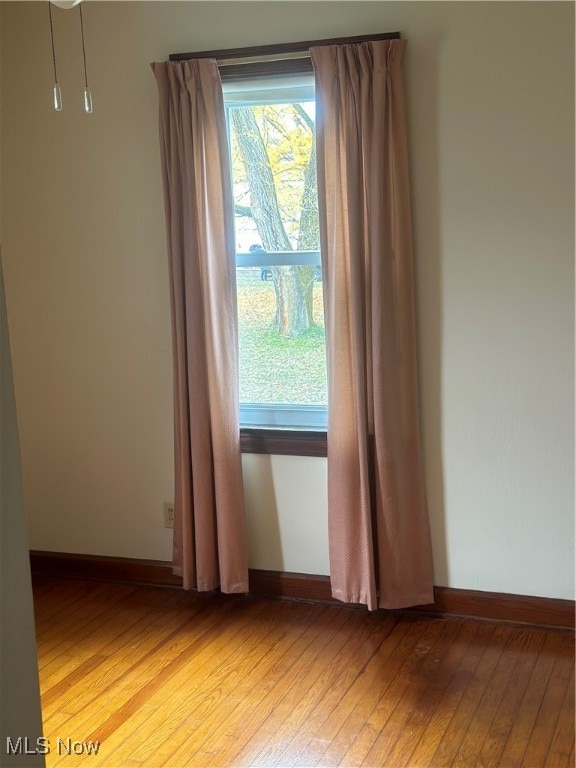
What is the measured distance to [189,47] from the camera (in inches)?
140

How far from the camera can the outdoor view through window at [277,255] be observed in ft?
11.6

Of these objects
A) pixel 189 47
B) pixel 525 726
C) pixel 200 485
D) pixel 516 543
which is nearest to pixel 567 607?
pixel 516 543

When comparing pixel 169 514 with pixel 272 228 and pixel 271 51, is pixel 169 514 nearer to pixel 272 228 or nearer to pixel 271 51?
pixel 272 228

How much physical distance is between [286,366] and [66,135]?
4.74 ft

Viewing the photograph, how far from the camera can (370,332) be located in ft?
11.0

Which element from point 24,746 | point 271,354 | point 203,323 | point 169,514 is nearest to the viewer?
point 24,746

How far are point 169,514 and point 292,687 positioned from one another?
118 cm

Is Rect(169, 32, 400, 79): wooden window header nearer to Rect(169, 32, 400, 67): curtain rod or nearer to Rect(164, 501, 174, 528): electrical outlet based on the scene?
Rect(169, 32, 400, 67): curtain rod

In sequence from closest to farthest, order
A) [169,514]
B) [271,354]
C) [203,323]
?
1. [203,323]
2. [271,354]
3. [169,514]

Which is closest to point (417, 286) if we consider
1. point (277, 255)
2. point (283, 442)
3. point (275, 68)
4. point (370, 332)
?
point (370, 332)

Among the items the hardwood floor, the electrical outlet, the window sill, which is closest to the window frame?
the window sill

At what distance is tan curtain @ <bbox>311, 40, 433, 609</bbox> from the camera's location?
3244mm

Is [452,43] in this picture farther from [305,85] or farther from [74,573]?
[74,573]

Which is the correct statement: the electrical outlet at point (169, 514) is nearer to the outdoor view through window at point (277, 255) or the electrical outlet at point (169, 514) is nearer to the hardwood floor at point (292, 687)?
the hardwood floor at point (292, 687)
